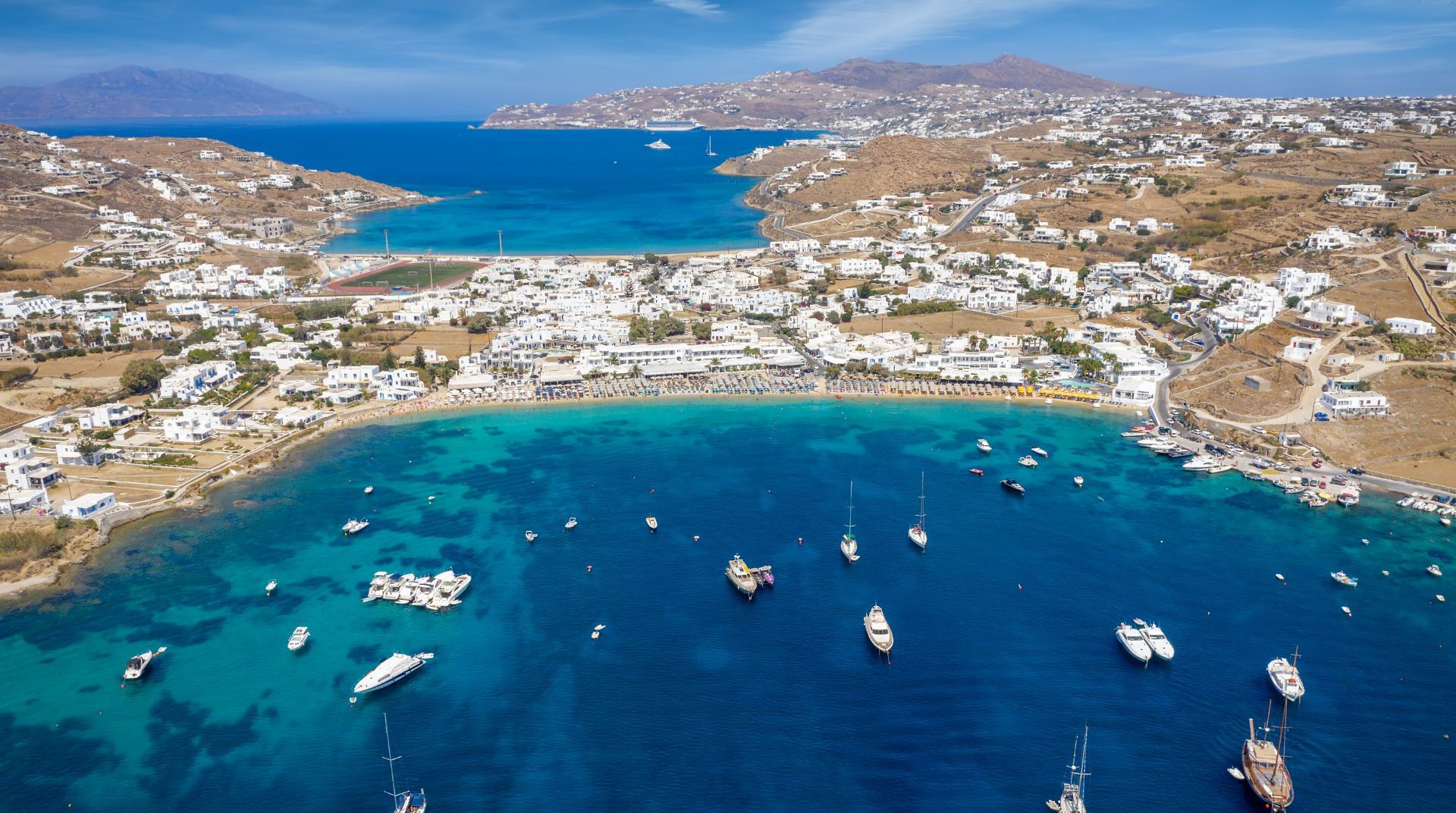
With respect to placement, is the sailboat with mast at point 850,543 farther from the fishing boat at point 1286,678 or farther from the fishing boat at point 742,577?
the fishing boat at point 1286,678

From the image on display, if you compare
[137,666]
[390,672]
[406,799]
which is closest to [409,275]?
[137,666]

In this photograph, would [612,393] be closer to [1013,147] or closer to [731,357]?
[731,357]

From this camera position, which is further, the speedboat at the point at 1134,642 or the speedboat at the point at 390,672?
the speedboat at the point at 1134,642

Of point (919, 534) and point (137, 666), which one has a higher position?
point (919, 534)

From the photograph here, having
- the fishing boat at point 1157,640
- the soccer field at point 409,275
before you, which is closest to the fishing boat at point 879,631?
the fishing boat at point 1157,640

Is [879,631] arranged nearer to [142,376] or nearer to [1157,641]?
[1157,641]

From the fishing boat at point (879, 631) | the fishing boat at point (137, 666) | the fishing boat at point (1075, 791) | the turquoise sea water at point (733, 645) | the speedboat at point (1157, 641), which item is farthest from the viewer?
the fishing boat at point (879, 631)

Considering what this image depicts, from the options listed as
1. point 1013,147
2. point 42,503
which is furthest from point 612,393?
point 1013,147
